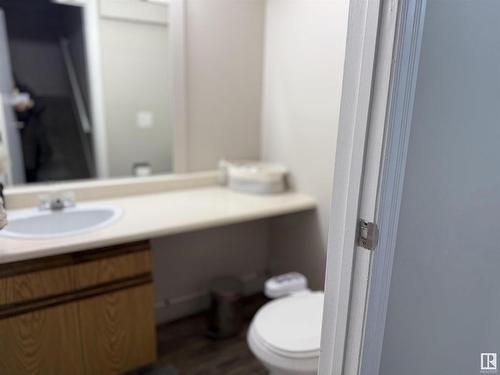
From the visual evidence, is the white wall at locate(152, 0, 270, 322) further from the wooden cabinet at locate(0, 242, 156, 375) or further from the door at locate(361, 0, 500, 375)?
the door at locate(361, 0, 500, 375)

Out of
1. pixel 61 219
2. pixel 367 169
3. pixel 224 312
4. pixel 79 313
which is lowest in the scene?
pixel 224 312

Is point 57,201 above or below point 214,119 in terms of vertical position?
below

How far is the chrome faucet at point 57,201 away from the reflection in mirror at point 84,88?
0.49 metres

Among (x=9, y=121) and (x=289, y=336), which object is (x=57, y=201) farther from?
(x=289, y=336)

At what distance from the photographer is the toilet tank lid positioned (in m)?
1.31

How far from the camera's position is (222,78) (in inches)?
82.2

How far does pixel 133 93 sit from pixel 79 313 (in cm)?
174

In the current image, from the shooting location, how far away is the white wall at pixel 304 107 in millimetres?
1729

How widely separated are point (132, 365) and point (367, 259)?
50.2 inches

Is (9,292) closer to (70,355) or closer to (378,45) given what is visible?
(70,355)

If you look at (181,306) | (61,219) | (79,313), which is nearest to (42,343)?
(79,313)

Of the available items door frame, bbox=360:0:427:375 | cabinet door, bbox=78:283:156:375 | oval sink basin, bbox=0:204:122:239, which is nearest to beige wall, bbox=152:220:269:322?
oval sink basin, bbox=0:204:122:239

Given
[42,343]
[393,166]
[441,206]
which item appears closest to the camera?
[393,166]

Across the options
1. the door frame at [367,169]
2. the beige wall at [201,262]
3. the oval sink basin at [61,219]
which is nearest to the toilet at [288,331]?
the door frame at [367,169]
